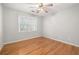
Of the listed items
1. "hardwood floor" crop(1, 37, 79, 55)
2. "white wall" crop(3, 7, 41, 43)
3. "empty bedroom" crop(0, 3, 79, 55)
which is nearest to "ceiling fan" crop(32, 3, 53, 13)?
"empty bedroom" crop(0, 3, 79, 55)

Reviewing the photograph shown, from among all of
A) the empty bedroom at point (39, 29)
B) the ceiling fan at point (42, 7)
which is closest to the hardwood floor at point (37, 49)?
the empty bedroom at point (39, 29)

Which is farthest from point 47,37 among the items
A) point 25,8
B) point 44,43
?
point 25,8

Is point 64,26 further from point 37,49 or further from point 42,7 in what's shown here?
point 37,49

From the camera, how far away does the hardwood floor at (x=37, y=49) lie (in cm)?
152

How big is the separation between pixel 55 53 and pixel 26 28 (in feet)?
2.11

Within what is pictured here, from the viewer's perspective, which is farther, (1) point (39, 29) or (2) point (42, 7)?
(1) point (39, 29)

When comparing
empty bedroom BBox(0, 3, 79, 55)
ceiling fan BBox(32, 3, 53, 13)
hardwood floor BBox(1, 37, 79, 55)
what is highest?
ceiling fan BBox(32, 3, 53, 13)

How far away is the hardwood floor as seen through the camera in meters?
1.52

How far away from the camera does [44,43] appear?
1591 mm

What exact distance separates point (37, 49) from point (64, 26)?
1.94ft

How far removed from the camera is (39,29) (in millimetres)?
1606

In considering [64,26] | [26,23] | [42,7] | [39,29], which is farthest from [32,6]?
[64,26]

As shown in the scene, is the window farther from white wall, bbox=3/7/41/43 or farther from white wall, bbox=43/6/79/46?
white wall, bbox=43/6/79/46
